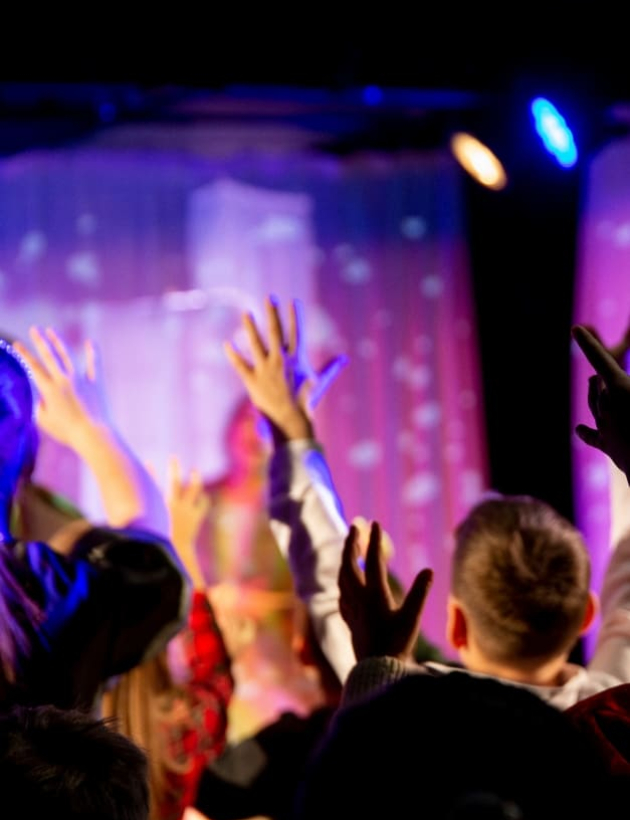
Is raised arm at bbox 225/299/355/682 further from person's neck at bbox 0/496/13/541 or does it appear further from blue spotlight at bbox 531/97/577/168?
blue spotlight at bbox 531/97/577/168

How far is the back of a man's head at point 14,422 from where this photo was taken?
1.48 metres

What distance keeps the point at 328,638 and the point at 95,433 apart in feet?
2.06

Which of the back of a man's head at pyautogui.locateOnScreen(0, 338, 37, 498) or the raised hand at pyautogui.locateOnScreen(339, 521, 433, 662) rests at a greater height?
the back of a man's head at pyautogui.locateOnScreen(0, 338, 37, 498)

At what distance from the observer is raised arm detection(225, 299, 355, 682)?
1440mm

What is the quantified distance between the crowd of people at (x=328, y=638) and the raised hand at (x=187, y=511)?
89cm

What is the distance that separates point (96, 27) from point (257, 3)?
1.51 ft

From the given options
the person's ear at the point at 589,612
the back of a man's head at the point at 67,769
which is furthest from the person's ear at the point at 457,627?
the back of a man's head at the point at 67,769

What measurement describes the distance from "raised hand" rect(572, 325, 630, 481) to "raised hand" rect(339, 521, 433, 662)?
0.21 meters

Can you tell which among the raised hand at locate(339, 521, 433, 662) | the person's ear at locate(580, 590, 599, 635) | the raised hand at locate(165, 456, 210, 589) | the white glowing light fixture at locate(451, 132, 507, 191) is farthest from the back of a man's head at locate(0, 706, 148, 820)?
the white glowing light fixture at locate(451, 132, 507, 191)

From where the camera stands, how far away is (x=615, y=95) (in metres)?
3.35

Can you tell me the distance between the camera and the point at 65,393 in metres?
1.90

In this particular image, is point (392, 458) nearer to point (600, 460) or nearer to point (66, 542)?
point (600, 460)

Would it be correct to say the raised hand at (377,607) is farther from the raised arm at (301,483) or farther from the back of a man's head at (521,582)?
the back of a man's head at (521,582)

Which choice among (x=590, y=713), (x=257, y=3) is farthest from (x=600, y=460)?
(x=590, y=713)
